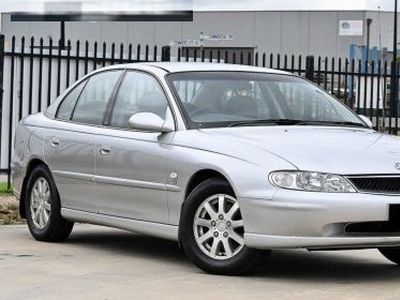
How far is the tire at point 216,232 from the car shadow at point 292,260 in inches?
7.3

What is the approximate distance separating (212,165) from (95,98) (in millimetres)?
2055

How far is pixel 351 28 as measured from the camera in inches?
2953

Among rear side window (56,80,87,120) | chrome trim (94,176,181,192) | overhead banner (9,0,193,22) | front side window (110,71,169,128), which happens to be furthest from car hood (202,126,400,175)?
overhead banner (9,0,193,22)

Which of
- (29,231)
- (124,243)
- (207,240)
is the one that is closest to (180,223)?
(207,240)

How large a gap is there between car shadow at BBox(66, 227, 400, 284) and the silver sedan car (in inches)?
10.4

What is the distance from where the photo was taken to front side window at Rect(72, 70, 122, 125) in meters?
8.00

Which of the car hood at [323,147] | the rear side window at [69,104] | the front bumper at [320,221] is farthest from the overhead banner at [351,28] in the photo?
the front bumper at [320,221]

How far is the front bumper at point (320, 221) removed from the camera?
6.02 m

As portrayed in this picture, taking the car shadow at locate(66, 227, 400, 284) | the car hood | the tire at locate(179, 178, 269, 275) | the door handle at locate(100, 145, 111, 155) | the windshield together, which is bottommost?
the car shadow at locate(66, 227, 400, 284)

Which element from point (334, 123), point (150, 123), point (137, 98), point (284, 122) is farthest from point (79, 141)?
point (334, 123)

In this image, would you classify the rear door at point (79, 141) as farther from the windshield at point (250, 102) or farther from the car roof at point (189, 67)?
the windshield at point (250, 102)

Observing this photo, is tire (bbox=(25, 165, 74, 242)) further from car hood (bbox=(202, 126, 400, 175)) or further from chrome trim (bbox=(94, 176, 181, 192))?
car hood (bbox=(202, 126, 400, 175))

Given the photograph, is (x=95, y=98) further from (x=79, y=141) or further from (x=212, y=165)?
(x=212, y=165)

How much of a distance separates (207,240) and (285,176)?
0.83 meters
